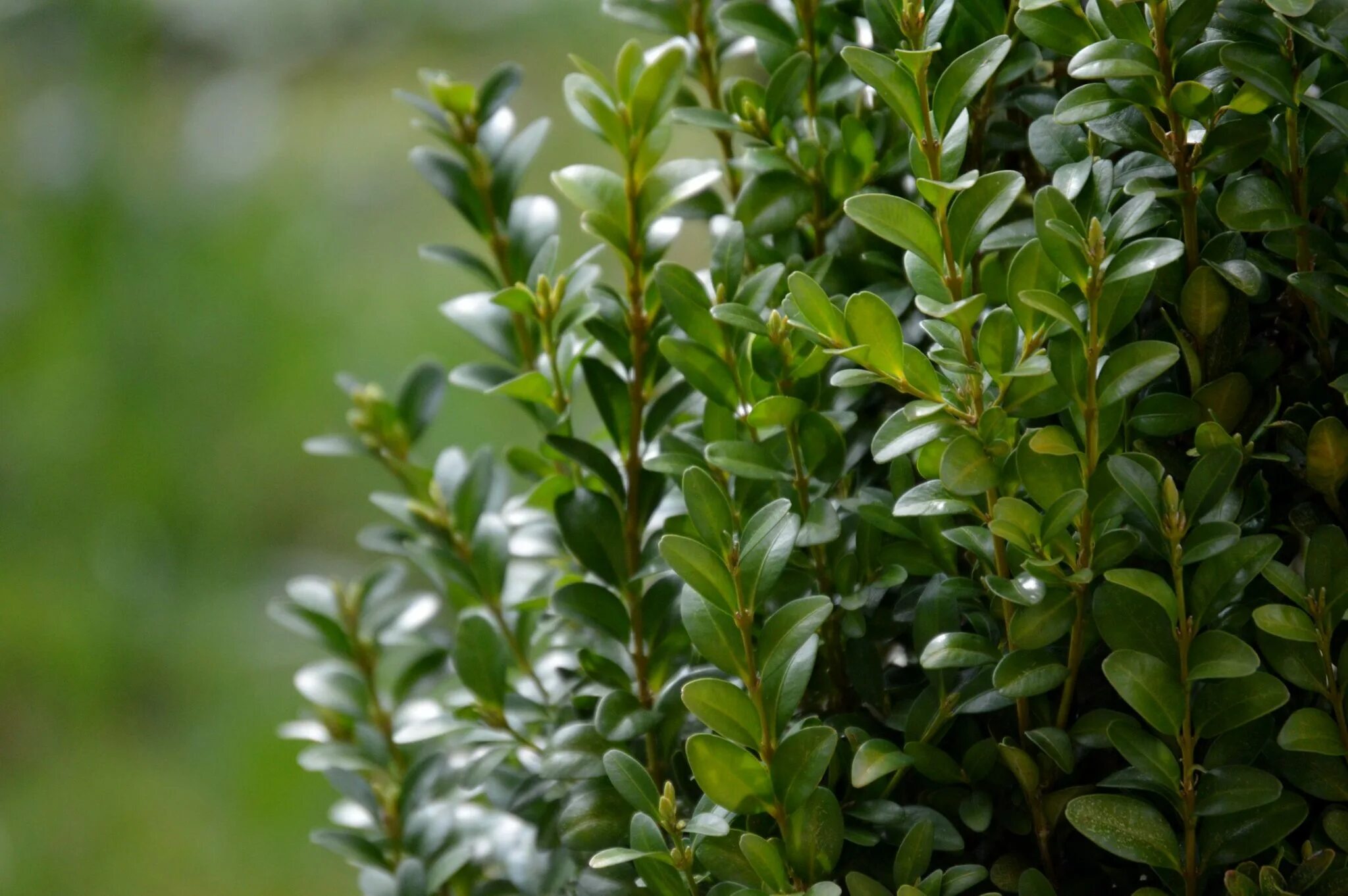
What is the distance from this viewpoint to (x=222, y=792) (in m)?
1.57

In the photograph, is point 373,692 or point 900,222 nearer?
point 900,222

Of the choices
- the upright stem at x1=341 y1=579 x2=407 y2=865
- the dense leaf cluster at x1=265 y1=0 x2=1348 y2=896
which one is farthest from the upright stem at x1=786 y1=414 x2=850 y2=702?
the upright stem at x1=341 y1=579 x2=407 y2=865

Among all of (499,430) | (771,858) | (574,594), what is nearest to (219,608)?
(499,430)

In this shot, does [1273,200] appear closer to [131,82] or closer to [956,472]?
[956,472]

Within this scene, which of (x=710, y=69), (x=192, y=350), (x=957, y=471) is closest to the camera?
(x=957, y=471)

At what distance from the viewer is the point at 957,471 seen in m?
0.40

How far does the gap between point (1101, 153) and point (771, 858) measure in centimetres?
30

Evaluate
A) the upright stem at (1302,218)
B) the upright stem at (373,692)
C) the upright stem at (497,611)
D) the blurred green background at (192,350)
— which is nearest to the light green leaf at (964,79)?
the upright stem at (1302,218)

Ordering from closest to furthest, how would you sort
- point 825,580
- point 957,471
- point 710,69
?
point 957,471 < point 825,580 < point 710,69

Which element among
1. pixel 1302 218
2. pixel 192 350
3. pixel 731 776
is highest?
pixel 1302 218

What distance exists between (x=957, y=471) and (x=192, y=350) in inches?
61.0

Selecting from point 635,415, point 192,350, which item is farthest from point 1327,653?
point 192,350

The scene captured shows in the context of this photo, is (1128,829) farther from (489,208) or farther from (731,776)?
(489,208)

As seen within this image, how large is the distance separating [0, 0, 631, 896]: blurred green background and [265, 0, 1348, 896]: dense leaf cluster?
3.75 feet
